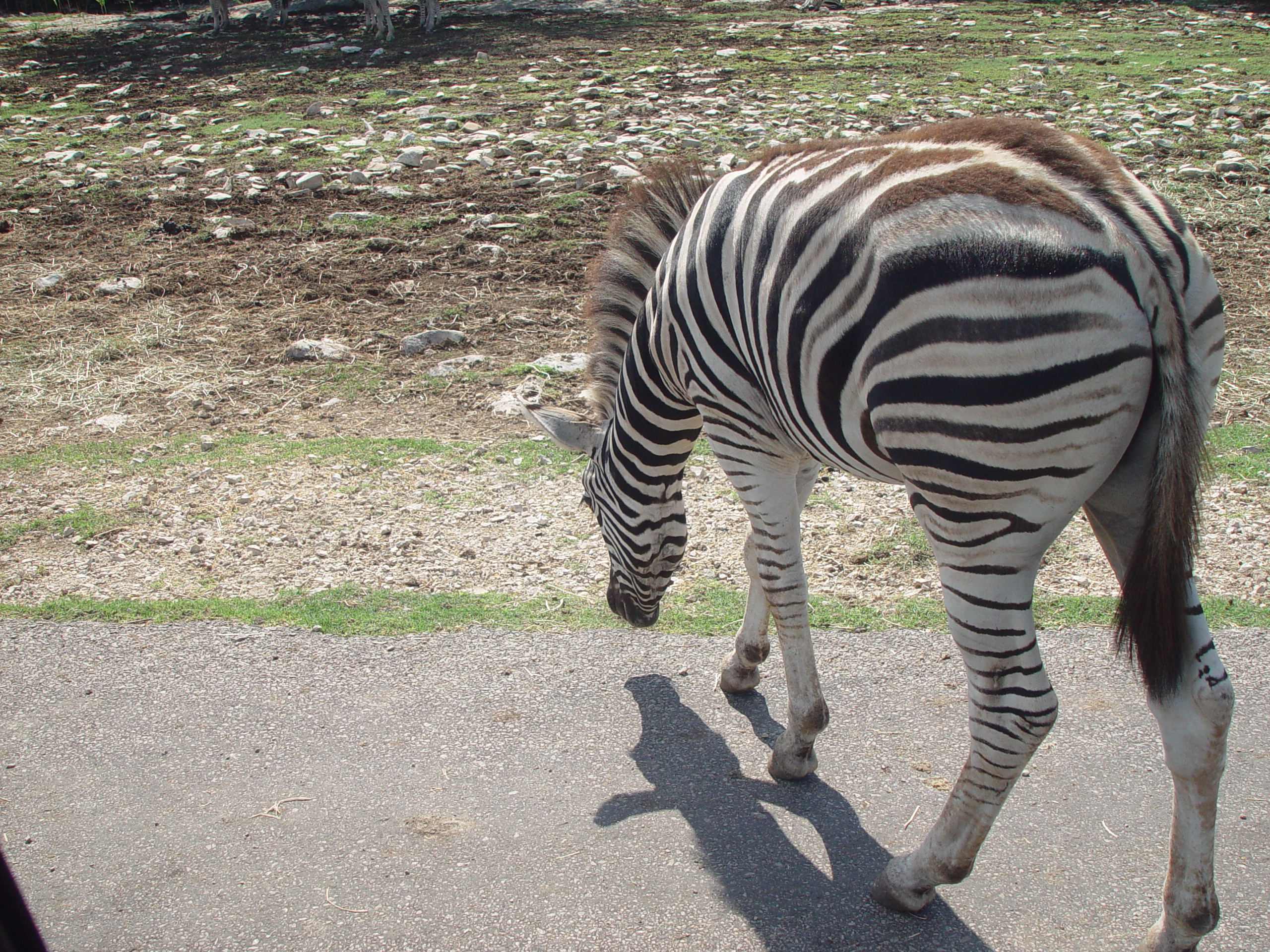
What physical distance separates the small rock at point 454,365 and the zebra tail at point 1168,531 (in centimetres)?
491

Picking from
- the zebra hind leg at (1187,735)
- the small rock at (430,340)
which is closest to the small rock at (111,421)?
the small rock at (430,340)

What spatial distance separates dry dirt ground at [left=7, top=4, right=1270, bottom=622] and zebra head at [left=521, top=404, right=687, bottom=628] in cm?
55

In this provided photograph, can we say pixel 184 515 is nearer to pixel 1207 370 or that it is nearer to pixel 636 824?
pixel 636 824

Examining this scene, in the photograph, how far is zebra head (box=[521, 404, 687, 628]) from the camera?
3.51 m

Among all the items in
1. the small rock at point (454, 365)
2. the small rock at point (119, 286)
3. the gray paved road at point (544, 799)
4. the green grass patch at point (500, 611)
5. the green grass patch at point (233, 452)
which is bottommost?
the gray paved road at point (544, 799)

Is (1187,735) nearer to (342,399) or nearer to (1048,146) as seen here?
(1048,146)

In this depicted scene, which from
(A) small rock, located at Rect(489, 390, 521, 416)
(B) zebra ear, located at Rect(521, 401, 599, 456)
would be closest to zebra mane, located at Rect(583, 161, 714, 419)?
(B) zebra ear, located at Rect(521, 401, 599, 456)

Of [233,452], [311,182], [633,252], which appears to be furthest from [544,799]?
[311,182]


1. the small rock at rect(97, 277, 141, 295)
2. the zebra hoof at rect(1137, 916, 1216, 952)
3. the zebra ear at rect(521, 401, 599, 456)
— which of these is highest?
the zebra ear at rect(521, 401, 599, 456)

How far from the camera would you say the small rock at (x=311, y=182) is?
959cm

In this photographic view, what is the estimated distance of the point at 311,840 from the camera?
297 centimetres

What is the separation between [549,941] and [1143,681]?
67.3 inches

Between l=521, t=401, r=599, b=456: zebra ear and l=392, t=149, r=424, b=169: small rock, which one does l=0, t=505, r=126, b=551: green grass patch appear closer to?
l=521, t=401, r=599, b=456: zebra ear

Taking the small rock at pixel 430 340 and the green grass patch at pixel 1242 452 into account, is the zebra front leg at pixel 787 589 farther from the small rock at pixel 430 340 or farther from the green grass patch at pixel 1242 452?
the small rock at pixel 430 340
